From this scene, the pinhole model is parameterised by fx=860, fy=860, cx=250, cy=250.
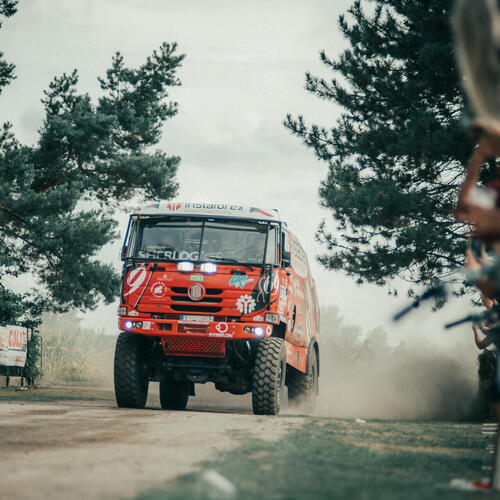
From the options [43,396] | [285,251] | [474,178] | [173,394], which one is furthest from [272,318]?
[474,178]

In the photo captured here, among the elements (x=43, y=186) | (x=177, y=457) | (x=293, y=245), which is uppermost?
(x=43, y=186)

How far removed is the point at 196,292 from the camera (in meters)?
13.3

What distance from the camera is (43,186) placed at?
2569 cm

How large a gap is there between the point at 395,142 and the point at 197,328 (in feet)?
24.4

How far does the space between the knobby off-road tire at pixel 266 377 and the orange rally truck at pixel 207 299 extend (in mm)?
15

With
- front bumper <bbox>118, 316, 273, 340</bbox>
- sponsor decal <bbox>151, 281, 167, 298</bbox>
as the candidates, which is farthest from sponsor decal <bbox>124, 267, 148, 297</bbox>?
front bumper <bbox>118, 316, 273, 340</bbox>

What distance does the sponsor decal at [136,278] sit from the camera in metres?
13.5

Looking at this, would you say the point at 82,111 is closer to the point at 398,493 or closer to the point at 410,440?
the point at 410,440

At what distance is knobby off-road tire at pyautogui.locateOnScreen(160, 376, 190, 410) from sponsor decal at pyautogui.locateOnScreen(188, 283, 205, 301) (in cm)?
266

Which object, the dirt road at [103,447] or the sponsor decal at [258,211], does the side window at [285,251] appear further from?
the dirt road at [103,447]

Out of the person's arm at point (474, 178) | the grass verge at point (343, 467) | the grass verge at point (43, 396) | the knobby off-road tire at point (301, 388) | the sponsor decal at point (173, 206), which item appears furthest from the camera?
the grass verge at point (43, 396)

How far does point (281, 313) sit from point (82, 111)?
13447 millimetres

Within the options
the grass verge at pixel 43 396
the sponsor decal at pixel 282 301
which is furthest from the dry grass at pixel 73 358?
the sponsor decal at pixel 282 301

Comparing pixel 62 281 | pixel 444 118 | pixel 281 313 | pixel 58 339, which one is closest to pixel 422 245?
pixel 444 118
